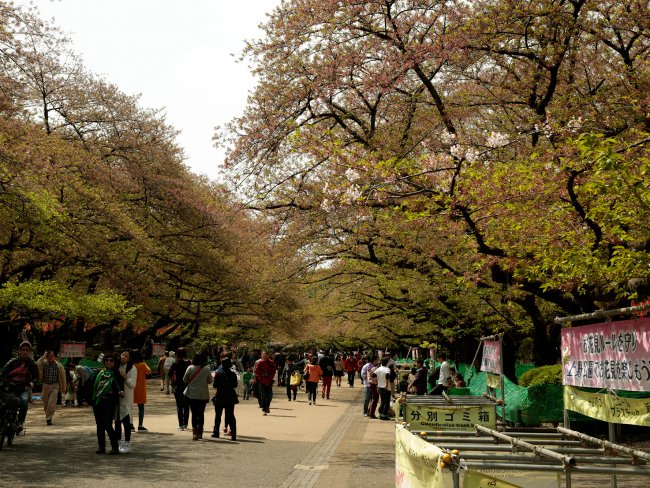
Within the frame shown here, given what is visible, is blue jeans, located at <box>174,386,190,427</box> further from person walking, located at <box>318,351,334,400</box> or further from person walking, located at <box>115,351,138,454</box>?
person walking, located at <box>318,351,334,400</box>

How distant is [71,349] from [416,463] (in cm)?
2249

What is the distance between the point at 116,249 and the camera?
91.2 feet

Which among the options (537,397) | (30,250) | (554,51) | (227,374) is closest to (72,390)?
(30,250)

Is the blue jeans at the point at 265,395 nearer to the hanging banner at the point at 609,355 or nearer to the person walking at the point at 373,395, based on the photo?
the person walking at the point at 373,395

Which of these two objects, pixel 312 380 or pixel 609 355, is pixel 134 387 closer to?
pixel 609 355

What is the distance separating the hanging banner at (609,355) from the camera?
611 centimetres

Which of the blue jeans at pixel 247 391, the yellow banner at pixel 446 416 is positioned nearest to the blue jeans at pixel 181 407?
the yellow banner at pixel 446 416

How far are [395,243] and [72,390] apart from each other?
443 inches

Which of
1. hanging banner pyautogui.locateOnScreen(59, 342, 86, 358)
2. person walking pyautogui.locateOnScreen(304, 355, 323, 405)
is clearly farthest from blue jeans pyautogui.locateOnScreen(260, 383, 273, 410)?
hanging banner pyautogui.locateOnScreen(59, 342, 86, 358)

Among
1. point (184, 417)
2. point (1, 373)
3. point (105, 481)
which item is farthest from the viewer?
point (184, 417)

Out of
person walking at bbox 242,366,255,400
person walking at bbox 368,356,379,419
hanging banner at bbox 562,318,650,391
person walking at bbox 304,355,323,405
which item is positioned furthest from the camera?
person walking at bbox 242,366,255,400

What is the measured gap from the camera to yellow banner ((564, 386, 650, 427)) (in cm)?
630

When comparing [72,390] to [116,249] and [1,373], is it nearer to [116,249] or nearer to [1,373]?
[116,249]

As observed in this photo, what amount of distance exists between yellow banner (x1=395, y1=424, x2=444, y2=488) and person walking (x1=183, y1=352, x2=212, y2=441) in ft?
27.9
